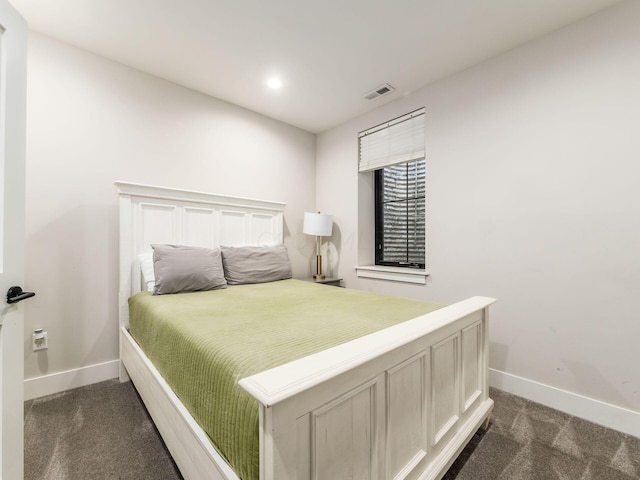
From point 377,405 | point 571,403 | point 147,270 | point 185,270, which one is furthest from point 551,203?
point 147,270

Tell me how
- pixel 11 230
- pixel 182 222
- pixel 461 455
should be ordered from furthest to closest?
1. pixel 182 222
2. pixel 461 455
3. pixel 11 230

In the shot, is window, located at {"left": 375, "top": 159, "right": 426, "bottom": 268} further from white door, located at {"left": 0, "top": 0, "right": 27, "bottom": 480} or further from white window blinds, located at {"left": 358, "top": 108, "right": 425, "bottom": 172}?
white door, located at {"left": 0, "top": 0, "right": 27, "bottom": 480}

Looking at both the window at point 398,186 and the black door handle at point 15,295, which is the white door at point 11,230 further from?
the window at point 398,186

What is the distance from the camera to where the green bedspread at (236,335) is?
843mm

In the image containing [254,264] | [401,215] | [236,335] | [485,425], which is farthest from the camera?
[401,215]

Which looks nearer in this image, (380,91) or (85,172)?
(85,172)

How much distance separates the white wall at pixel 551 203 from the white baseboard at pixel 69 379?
280cm

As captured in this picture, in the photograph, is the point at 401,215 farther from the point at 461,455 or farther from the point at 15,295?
the point at 15,295

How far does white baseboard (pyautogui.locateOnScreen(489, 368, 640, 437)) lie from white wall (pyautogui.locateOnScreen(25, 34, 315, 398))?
3.08m

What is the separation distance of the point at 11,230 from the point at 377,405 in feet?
4.75

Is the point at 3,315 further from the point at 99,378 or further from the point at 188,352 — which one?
the point at 99,378

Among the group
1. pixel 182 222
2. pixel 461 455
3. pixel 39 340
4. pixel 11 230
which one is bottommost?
pixel 461 455

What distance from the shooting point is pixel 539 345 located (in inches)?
77.5

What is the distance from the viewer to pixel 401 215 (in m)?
3.13
